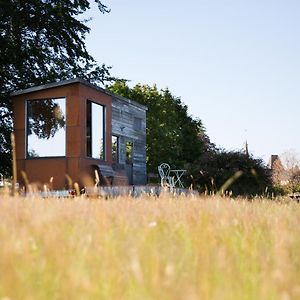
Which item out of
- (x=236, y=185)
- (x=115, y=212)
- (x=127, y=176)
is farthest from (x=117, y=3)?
(x=115, y=212)

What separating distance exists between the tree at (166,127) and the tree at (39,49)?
1233 cm

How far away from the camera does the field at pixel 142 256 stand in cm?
228

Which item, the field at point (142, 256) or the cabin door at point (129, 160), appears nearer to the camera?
the field at point (142, 256)

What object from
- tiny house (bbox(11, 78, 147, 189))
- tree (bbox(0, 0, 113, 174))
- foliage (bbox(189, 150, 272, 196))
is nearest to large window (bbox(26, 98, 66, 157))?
tiny house (bbox(11, 78, 147, 189))

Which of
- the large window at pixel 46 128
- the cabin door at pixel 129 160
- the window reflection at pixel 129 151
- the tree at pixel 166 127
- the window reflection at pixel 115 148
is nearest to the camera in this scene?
the large window at pixel 46 128

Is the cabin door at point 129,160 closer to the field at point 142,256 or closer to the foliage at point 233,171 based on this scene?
the foliage at point 233,171

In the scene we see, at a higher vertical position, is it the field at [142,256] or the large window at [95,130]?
the large window at [95,130]

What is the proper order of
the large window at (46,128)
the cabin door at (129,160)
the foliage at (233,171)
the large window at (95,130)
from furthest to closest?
the cabin door at (129,160) → the foliage at (233,171) → the large window at (95,130) → the large window at (46,128)

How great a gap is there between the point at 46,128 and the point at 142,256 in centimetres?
1311

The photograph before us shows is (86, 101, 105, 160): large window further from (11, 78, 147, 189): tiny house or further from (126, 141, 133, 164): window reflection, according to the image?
(126, 141, 133, 164): window reflection

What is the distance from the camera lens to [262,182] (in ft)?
63.0

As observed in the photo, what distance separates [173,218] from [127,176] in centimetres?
1430

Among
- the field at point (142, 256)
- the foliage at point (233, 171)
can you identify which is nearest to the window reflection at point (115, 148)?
the foliage at point (233, 171)

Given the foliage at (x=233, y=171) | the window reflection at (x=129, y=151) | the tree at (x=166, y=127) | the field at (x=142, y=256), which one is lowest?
the field at (x=142, y=256)
